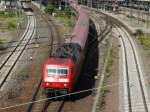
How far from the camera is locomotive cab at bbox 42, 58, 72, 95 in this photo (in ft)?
99.6

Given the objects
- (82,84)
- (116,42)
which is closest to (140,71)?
(82,84)

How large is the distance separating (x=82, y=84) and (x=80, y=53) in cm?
251

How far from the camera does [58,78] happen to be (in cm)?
3039

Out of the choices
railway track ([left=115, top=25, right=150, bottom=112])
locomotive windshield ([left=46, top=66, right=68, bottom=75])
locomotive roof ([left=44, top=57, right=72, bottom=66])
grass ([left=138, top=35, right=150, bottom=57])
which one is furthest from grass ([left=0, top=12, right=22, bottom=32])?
locomotive windshield ([left=46, top=66, right=68, bottom=75])

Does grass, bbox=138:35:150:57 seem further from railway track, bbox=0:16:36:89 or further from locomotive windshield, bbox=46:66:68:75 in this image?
locomotive windshield, bbox=46:66:68:75

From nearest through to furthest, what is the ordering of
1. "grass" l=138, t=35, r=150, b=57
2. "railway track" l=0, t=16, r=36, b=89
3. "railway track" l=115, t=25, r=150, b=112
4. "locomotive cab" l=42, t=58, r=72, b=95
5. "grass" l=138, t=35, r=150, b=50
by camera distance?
"railway track" l=115, t=25, r=150, b=112 < "locomotive cab" l=42, t=58, r=72, b=95 < "railway track" l=0, t=16, r=36, b=89 < "grass" l=138, t=35, r=150, b=57 < "grass" l=138, t=35, r=150, b=50

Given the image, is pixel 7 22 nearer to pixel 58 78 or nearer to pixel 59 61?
pixel 59 61

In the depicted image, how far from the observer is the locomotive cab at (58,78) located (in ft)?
99.6

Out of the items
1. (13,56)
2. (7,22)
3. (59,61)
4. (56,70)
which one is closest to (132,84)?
(59,61)

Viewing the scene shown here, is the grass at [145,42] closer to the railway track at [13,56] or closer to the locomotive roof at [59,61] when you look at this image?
the railway track at [13,56]

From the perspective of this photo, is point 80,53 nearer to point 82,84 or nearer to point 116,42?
point 82,84

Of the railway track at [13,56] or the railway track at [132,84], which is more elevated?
the railway track at [13,56]

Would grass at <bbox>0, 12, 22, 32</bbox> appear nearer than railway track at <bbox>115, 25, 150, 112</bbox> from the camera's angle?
No

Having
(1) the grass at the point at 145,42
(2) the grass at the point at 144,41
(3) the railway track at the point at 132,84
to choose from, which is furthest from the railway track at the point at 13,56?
(2) the grass at the point at 144,41
